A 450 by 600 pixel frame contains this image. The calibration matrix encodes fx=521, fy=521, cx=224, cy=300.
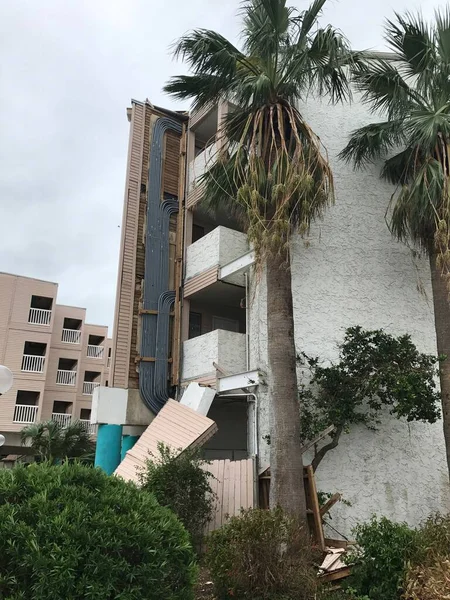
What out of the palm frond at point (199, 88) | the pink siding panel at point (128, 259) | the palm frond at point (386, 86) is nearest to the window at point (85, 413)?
the pink siding panel at point (128, 259)

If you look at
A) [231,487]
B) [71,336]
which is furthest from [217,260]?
[71,336]

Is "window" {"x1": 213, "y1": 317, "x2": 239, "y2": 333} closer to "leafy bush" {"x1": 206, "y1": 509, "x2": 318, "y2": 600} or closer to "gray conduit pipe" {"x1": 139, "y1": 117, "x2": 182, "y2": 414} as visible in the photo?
"gray conduit pipe" {"x1": 139, "y1": 117, "x2": 182, "y2": 414}

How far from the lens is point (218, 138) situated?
38.2ft

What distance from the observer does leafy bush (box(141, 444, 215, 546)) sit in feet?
30.6

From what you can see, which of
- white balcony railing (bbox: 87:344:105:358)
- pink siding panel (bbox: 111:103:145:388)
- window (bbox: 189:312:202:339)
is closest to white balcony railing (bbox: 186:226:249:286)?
window (bbox: 189:312:202:339)

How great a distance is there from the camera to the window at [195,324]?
54.3 feet

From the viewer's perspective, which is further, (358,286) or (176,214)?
(176,214)

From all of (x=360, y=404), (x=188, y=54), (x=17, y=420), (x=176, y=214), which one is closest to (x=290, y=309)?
(x=360, y=404)

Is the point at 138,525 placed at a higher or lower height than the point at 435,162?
lower

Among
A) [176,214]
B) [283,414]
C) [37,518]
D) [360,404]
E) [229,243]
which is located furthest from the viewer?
[176,214]

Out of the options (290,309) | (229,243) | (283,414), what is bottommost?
(283,414)

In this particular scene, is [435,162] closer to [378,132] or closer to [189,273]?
[378,132]

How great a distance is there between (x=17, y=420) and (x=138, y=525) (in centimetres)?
2778

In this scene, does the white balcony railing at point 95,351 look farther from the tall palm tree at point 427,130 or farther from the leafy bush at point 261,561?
the leafy bush at point 261,561
